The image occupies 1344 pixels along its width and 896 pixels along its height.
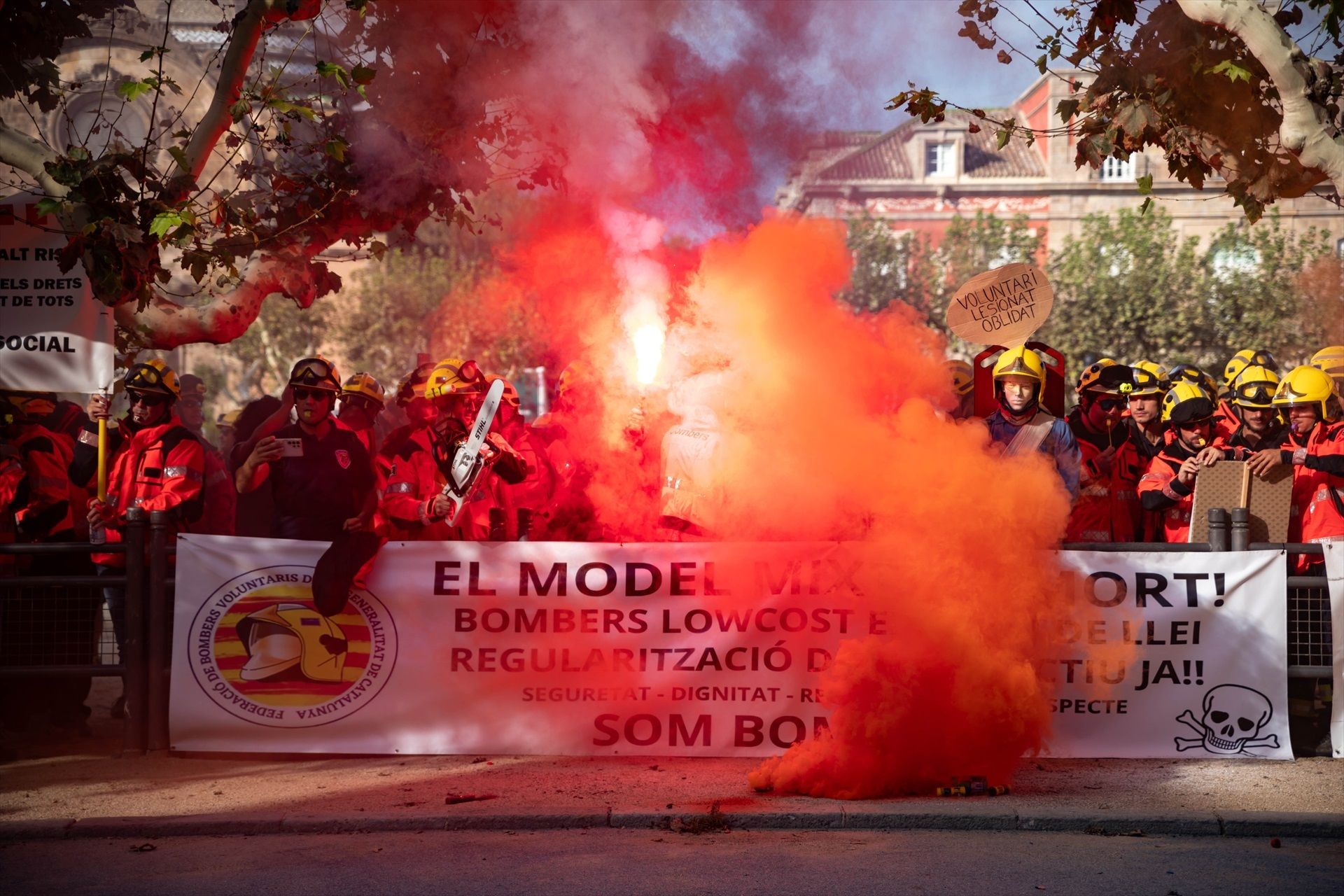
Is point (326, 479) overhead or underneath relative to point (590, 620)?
overhead

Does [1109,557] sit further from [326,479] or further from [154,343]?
[154,343]

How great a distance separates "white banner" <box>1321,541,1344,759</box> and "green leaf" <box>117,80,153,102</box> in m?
6.81

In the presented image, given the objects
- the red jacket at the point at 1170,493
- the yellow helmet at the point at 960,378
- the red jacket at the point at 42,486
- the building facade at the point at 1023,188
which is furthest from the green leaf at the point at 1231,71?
the building facade at the point at 1023,188

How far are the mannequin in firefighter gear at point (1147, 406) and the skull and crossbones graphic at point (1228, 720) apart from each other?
251cm

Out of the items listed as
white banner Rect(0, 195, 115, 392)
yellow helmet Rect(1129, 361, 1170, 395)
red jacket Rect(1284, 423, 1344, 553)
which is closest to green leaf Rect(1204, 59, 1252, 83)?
red jacket Rect(1284, 423, 1344, 553)

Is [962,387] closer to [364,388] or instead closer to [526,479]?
[526,479]

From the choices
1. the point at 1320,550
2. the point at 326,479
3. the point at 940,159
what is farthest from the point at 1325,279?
the point at 326,479

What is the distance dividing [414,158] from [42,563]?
343 cm

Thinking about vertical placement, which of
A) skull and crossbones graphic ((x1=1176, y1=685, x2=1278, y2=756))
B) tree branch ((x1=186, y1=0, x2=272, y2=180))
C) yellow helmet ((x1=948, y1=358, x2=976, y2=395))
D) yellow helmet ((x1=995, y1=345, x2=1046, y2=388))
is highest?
tree branch ((x1=186, y1=0, x2=272, y2=180))

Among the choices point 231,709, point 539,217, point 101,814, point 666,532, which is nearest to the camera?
point 101,814

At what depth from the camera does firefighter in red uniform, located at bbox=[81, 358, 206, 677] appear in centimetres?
881

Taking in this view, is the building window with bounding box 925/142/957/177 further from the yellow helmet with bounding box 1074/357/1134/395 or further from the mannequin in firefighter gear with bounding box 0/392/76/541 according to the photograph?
the mannequin in firefighter gear with bounding box 0/392/76/541

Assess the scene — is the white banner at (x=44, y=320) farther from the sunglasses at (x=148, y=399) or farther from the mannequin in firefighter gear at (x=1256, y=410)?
the mannequin in firefighter gear at (x=1256, y=410)

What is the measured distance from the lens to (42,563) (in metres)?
8.85
